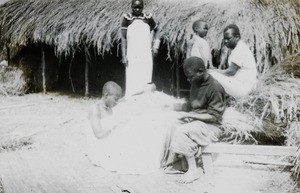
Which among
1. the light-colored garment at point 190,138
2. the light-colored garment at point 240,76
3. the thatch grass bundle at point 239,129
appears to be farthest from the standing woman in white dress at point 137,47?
the light-colored garment at point 190,138

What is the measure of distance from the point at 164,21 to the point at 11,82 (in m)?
5.42

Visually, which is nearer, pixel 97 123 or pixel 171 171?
pixel 171 171

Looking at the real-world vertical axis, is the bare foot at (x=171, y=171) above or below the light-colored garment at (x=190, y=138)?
below

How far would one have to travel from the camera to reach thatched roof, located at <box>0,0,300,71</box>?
8977 millimetres

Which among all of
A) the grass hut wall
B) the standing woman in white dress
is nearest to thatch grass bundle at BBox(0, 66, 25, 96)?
the grass hut wall

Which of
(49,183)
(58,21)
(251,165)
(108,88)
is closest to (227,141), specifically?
(251,165)

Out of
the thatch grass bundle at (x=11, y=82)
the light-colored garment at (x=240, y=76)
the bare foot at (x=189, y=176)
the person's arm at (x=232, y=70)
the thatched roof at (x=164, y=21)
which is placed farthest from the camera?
the thatch grass bundle at (x=11, y=82)

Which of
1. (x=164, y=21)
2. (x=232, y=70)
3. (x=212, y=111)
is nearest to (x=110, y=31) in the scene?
(x=164, y=21)

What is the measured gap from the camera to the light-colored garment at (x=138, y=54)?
25.9 feet

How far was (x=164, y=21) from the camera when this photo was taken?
10172mm

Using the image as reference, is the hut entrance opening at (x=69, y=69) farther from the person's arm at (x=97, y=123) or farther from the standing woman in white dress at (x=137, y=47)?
the person's arm at (x=97, y=123)

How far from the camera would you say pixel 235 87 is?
22.4 ft

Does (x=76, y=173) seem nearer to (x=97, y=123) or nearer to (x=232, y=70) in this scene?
(x=97, y=123)

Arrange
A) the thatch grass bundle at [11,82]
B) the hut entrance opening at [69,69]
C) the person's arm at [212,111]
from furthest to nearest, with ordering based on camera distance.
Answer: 1. the thatch grass bundle at [11,82]
2. the hut entrance opening at [69,69]
3. the person's arm at [212,111]
